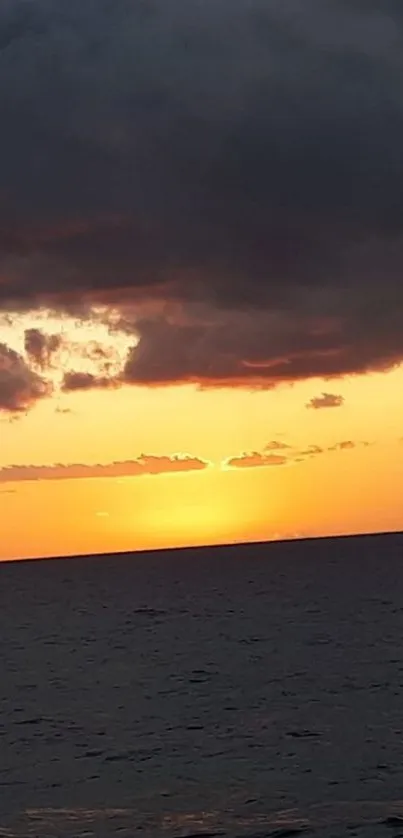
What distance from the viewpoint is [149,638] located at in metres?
111

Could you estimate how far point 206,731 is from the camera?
55.0 metres

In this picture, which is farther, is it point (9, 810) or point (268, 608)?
point (268, 608)

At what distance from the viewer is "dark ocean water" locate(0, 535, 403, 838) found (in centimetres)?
3875

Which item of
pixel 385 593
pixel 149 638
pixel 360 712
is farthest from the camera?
pixel 385 593

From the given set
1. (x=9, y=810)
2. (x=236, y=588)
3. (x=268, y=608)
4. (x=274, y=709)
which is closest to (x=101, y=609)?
(x=268, y=608)

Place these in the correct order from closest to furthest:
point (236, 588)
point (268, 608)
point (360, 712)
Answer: point (360, 712) < point (268, 608) < point (236, 588)

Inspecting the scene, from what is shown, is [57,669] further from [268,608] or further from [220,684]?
[268,608]

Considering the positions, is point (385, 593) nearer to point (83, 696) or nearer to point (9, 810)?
point (83, 696)

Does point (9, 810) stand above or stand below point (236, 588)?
below

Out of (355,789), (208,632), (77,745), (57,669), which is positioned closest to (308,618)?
(208,632)

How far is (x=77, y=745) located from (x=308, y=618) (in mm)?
75290

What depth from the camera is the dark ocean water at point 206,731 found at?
1526 inches

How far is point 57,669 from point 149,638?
24.7m

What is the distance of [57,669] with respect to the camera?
8731 centimetres
